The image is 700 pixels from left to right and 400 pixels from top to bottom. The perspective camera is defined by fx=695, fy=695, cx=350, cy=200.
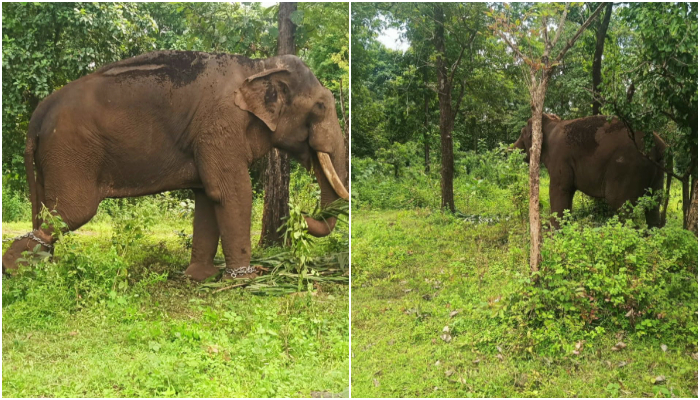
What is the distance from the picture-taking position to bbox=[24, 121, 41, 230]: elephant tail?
3957mm

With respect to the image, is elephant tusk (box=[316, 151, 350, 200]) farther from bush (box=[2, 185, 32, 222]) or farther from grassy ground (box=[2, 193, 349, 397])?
bush (box=[2, 185, 32, 222])

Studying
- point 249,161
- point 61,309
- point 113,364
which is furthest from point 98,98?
point 113,364

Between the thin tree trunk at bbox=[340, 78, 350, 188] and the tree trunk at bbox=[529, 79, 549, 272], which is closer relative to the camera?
the tree trunk at bbox=[529, 79, 549, 272]

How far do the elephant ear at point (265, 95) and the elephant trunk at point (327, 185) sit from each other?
365 mm

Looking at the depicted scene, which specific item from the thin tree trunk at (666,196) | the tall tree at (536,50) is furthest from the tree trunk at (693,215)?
the tall tree at (536,50)

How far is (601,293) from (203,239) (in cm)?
236

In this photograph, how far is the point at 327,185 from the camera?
4.34m

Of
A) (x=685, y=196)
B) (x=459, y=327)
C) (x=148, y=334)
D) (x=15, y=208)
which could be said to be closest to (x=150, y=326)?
(x=148, y=334)

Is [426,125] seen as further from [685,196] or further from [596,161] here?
[685,196]

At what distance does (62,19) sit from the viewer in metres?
4.24

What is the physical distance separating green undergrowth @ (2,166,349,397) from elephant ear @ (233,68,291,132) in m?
0.82

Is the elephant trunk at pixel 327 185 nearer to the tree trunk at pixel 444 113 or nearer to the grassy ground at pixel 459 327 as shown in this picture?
the grassy ground at pixel 459 327

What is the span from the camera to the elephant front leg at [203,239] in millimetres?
4250

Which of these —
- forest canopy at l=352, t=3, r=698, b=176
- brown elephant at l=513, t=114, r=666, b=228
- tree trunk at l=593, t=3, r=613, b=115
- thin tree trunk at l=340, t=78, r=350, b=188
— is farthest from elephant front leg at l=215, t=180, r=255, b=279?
tree trunk at l=593, t=3, r=613, b=115
